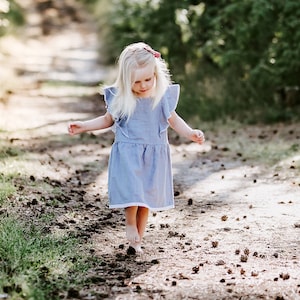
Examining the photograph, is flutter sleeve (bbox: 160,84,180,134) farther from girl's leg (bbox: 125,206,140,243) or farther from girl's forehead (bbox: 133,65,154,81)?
girl's leg (bbox: 125,206,140,243)

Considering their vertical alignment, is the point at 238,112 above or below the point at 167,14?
below

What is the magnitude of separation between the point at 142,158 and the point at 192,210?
1708mm

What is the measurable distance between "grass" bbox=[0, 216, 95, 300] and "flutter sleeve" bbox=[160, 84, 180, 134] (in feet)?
3.73

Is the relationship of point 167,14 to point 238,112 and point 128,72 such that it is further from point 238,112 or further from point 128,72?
point 128,72

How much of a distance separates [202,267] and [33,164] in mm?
3717

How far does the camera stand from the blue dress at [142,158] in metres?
5.10

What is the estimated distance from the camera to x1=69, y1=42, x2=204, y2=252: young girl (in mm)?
5066

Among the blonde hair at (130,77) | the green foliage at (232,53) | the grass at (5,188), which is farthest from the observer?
the green foliage at (232,53)

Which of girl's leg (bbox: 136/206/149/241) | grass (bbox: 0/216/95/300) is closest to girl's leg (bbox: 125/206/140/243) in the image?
girl's leg (bbox: 136/206/149/241)

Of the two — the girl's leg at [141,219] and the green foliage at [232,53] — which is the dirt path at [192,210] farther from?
the green foliage at [232,53]

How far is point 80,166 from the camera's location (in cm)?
873

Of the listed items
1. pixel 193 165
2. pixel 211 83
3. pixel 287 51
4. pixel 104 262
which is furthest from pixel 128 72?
pixel 211 83

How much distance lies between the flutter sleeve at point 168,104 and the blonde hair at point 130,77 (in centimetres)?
6

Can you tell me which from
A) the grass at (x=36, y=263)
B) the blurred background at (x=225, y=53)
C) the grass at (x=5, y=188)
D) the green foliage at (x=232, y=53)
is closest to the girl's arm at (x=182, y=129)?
the grass at (x=36, y=263)
